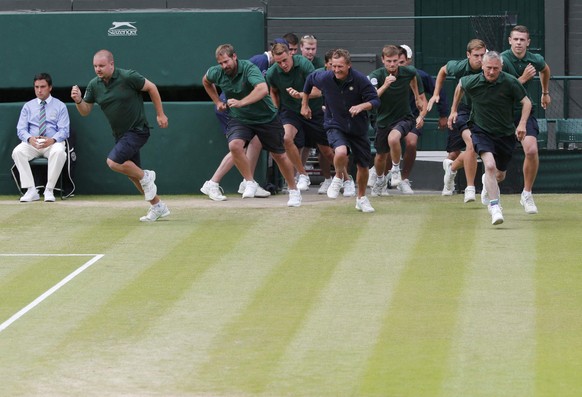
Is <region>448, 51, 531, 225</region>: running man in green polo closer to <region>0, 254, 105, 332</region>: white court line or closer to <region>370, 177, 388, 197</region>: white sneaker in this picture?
<region>370, 177, 388, 197</region>: white sneaker

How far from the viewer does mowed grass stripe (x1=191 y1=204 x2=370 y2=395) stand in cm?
916

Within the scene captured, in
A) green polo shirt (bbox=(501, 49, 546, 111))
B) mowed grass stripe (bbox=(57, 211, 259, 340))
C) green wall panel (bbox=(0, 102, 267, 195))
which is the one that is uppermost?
green polo shirt (bbox=(501, 49, 546, 111))

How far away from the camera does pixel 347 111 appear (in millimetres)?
16109

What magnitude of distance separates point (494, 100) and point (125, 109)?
3.91 metres

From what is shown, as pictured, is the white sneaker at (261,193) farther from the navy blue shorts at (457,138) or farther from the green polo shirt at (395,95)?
the navy blue shorts at (457,138)

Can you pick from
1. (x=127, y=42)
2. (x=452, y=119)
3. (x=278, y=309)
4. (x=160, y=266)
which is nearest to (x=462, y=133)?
(x=452, y=119)

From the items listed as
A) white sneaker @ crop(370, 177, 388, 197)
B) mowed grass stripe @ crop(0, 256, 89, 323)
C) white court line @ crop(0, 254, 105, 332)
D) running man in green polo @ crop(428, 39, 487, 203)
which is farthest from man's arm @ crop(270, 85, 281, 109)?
mowed grass stripe @ crop(0, 256, 89, 323)

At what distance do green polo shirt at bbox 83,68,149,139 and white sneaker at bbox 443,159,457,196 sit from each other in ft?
13.4

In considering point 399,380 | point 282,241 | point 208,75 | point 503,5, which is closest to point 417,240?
point 282,241

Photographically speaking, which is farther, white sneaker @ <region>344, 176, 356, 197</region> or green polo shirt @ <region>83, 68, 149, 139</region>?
white sneaker @ <region>344, 176, 356, 197</region>

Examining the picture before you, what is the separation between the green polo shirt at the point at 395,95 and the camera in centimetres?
1758

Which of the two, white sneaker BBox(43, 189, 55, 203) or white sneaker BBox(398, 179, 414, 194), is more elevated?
white sneaker BBox(43, 189, 55, 203)

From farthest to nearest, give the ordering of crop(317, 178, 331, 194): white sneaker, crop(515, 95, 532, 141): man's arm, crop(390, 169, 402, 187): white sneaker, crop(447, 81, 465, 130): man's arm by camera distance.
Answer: crop(317, 178, 331, 194): white sneaker
crop(390, 169, 402, 187): white sneaker
crop(447, 81, 465, 130): man's arm
crop(515, 95, 532, 141): man's arm

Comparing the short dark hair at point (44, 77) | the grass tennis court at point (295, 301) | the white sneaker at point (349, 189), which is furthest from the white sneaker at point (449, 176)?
the short dark hair at point (44, 77)
